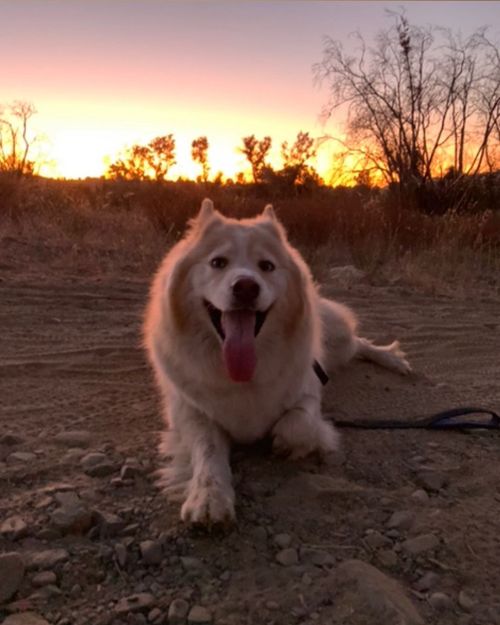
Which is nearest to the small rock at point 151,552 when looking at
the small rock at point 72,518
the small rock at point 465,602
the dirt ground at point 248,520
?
the dirt ground at point 248,520

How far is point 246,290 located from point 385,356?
2167 millimetres

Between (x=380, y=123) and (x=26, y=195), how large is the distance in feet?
29.7

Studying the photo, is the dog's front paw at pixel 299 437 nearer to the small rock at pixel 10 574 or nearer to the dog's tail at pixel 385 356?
the small rock at pixel 10 574

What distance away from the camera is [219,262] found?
298 cm

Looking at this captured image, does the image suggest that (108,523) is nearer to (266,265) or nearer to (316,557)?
(316,557)

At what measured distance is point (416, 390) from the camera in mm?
4047

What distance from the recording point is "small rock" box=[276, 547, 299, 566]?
202cm

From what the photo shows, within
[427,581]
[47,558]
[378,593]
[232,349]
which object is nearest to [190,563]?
[47,558]

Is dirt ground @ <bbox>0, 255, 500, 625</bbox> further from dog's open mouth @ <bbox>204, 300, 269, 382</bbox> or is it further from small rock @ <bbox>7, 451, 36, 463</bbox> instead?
dog's open mouth @ <bbox>204, 300, 269, 382</bbox>

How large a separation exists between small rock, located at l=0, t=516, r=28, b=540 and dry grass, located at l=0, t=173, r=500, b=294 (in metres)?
5.34

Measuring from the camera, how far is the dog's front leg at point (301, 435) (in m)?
2.74

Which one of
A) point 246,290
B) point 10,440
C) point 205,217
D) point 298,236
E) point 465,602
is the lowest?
point 465,602

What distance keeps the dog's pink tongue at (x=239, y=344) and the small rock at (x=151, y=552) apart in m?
0.88

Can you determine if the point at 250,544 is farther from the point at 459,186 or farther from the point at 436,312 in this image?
the point at 459,186
